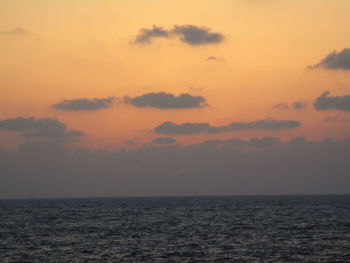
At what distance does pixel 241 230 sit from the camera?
9150 centimetres

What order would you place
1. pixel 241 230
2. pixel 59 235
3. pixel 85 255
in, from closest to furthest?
pixel 85 255
pixel 59 235
pixel 241 230

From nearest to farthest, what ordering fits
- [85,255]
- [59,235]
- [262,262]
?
[262,262] < [85,255] < [59,235]

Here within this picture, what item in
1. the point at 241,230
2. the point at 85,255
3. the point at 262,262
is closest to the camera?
the point at 262,262

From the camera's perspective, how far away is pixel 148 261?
192ft

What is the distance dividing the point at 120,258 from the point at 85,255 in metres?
5.06

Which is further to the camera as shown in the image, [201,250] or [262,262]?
[201,250]

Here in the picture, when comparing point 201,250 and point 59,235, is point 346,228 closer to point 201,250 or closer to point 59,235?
point 201,250

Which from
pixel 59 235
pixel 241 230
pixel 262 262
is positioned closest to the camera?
pixel 262 262

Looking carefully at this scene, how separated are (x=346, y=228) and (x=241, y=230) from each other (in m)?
18.1

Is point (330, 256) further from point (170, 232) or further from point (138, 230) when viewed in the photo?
point (138, 230)

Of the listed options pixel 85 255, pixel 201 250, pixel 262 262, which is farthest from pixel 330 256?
pixel 85 255

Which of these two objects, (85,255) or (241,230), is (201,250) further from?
(241,230)

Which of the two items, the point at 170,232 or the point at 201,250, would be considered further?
the point at 170,232

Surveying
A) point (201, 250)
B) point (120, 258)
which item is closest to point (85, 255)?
point (120, 258)
